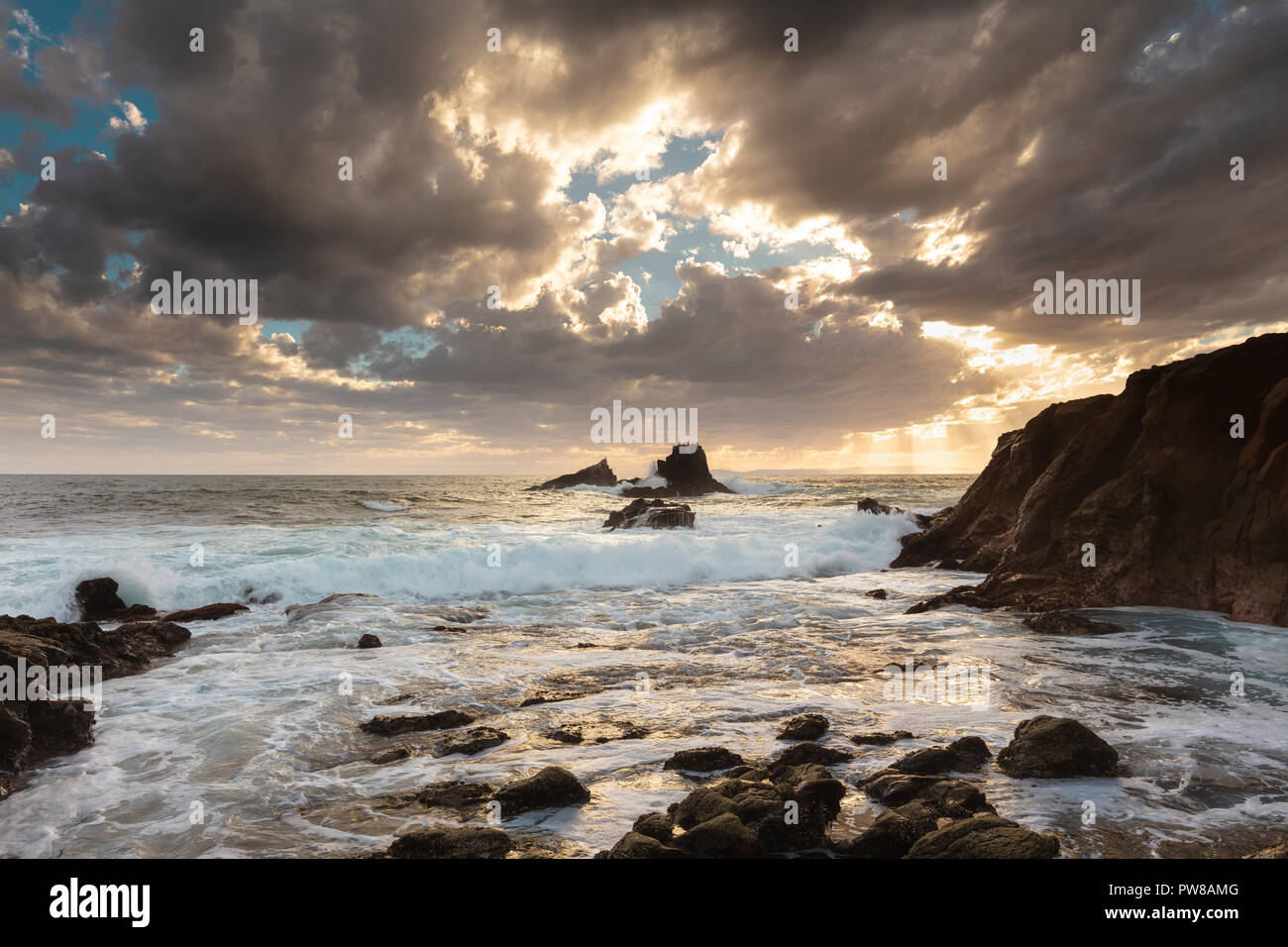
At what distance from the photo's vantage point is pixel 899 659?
11820 mm

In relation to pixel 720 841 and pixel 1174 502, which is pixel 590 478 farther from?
pixel 720 841

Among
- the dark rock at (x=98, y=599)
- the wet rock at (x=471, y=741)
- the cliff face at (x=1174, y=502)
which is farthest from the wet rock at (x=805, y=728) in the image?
the dark rock at (x=98, y=599)

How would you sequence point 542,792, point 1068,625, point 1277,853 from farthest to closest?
1. point 1068,625
2. point 542,792
3. point 1277,853

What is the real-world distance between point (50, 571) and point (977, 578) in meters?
30.5

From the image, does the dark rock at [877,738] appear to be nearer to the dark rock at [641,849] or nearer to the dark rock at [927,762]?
the dark rock at [927,762]

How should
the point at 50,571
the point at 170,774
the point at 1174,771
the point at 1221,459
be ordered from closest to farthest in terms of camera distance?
the point at 1174,771 < the point at 170,774 < the point at 1221,459 < the point at 50,571

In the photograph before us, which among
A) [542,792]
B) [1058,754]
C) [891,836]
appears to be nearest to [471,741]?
[542,792]

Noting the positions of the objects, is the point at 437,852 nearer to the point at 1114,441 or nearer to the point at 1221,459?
the point at 1221,459

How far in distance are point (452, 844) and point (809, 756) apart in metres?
3.98

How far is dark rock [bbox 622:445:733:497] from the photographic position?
75938 mm

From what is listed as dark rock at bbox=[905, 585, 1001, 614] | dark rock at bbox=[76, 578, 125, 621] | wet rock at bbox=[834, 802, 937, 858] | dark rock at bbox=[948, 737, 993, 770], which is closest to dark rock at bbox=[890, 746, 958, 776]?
dark rock at bbox=[948, 737, 993, 770]

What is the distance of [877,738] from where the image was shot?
7668 millimetres

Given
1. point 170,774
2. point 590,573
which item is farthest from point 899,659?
point 590,573
